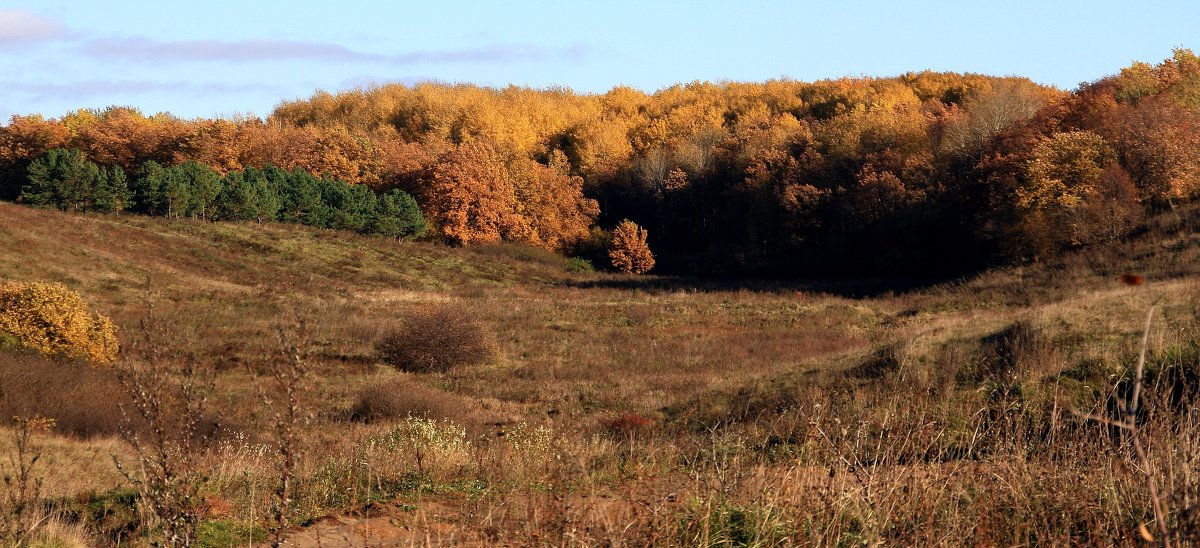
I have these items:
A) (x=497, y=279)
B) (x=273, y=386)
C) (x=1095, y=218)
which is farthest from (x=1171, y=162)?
(x=273, y=386)

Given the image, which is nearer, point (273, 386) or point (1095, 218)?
point (273, 386)

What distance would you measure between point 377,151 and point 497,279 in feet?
92.4

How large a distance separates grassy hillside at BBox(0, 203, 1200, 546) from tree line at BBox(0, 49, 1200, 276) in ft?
23.9

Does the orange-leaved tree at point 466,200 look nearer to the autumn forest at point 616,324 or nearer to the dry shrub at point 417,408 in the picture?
the autumn forest at point 616,324

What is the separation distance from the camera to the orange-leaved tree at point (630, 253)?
7988 centimetres

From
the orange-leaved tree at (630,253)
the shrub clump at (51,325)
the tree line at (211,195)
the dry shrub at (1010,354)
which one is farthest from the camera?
the orange-leaved tree at (630,253)

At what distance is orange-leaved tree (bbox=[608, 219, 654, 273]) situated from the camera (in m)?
79.9

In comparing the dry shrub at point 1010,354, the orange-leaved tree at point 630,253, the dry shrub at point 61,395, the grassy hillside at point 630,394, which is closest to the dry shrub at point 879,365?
the grassy hillside at point 630,394

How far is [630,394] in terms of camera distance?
82.3ft

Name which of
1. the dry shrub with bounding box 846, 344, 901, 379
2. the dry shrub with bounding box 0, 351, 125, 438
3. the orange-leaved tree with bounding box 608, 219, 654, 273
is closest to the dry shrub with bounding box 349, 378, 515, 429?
the dry shrub with bounding box 0, 351, 125, 438

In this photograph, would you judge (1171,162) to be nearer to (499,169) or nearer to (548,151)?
(499,169)

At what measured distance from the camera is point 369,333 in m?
34.6

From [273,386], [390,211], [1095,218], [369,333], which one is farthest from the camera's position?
[390,211]

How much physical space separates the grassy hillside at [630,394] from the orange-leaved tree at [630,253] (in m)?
11.9
